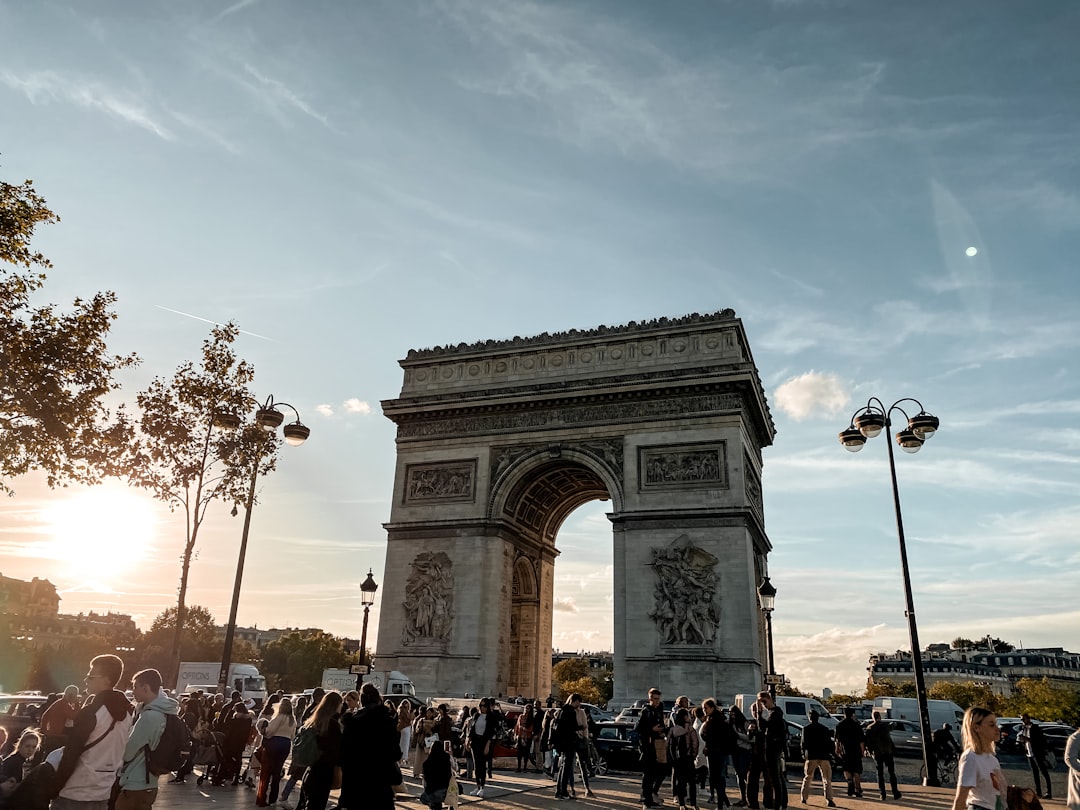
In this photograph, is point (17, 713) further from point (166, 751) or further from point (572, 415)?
point (572, 415)

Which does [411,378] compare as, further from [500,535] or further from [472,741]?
[472,741]

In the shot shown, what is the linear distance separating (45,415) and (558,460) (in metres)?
18.5

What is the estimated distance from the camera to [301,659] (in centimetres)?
8388

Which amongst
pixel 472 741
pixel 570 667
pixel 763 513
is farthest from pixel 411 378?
pixel 570 667

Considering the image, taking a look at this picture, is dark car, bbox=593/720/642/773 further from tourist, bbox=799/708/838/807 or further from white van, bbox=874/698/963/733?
white van, bbox=874/698/963/733

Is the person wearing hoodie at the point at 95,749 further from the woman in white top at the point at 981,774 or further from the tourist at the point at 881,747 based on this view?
the tourist at the point at 881,747

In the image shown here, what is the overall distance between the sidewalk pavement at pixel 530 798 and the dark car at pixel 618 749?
2362 millimetres

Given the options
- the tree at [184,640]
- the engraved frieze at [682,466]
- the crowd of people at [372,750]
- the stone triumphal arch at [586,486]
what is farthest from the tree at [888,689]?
the crowd of people at [372,750]

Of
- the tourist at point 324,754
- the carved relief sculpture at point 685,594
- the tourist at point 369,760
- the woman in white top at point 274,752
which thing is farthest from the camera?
the carved relief sculpture at point 685,594

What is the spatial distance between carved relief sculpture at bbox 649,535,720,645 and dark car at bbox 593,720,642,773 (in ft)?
26.7

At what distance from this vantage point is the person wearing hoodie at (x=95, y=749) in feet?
17.9

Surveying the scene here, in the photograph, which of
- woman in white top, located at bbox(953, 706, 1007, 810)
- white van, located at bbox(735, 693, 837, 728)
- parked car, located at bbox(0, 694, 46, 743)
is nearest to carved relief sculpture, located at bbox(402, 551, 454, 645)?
white van, located at bbox(735, 693, 837, 728)

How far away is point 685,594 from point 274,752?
738 inches

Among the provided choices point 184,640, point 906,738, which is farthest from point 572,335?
point 184,640
